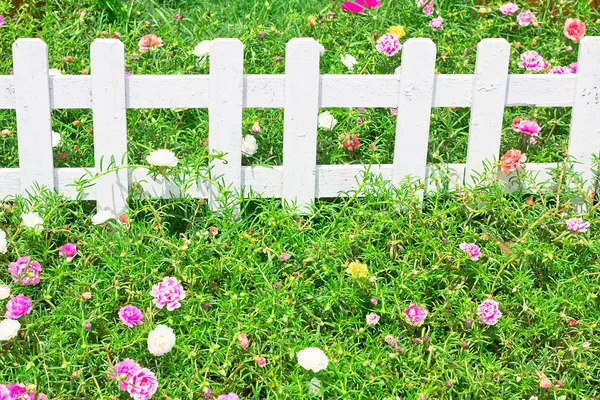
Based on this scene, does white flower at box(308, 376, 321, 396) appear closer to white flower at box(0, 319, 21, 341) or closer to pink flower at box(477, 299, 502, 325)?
pink flower at box(477, 299, 502, 325)

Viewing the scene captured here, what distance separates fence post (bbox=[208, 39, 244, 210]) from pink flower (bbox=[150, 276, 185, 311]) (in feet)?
1.57

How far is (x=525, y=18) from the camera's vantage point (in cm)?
437

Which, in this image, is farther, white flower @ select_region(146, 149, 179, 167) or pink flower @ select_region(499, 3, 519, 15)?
pink flower @ select_region(499, 3, 519, 15)

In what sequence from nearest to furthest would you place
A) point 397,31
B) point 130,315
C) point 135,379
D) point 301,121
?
point 135,379, point 130,315, point 301,121, point 397,31

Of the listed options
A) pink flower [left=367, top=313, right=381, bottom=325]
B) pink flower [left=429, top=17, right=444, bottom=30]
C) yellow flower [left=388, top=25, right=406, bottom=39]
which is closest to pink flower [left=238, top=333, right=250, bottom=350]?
pink flower [left=367, top=313, right=381, bottom=325]

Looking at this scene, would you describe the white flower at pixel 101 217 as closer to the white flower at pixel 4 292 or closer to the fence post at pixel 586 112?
the white flower at pixel 4 292

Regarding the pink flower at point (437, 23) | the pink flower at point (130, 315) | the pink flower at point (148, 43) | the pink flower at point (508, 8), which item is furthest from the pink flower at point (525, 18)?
the pink flower at point (130, 315)

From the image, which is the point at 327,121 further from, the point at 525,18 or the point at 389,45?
the point at 525,18

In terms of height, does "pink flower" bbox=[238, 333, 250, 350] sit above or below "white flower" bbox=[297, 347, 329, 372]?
above

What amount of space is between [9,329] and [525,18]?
271 cm

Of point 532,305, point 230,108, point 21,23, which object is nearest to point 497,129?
point 532,305

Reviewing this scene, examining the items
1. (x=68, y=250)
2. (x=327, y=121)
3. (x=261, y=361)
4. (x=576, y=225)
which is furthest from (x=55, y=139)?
(x=576, y=225)

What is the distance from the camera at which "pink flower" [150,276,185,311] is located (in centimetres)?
300

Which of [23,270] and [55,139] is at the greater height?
[55,139]
